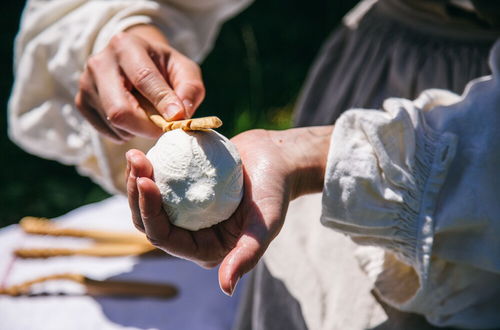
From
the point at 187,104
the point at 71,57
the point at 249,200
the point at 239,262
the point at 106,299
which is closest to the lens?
the point at 239,262

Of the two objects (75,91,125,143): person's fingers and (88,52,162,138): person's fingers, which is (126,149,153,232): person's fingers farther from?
(75,91,125,143): person's fingers

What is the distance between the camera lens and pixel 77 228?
1791 mm

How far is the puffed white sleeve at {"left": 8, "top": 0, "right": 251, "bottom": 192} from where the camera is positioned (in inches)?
54.4

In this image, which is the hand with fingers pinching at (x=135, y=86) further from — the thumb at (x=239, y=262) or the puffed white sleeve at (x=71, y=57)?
the thumb at (x=239, y=262)

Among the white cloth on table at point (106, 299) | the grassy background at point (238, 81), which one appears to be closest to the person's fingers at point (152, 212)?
the white cloth on table at point (106, 299)

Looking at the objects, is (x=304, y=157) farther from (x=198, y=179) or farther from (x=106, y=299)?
(x=106, y=299)

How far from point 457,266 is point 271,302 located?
0.41 metres

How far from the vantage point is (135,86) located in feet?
3.51

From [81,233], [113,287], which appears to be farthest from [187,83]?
[81,233]

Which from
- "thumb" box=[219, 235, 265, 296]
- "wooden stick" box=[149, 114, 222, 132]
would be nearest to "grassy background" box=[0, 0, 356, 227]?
"wooden stick" box=[149, 114, 222, 132]

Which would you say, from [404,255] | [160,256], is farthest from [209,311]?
[404,255]

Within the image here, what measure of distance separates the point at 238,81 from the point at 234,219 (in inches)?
102

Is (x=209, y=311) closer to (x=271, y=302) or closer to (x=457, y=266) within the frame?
(x=271, y=302)

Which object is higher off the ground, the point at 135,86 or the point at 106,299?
the point at 135,86
